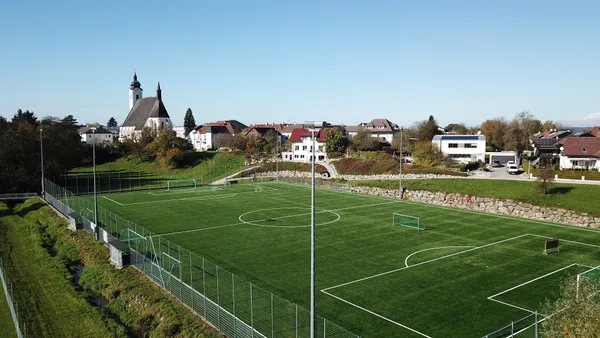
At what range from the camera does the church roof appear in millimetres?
137500

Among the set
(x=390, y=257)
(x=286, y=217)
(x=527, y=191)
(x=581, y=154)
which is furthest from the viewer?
(x=581, y=154)

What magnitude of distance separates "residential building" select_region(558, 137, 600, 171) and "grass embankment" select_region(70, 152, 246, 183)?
5806 cm

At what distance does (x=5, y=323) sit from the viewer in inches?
856

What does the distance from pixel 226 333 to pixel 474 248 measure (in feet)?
68.0

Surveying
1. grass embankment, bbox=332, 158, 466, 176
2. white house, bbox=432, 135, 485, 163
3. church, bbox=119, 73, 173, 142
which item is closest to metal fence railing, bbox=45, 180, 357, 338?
grass embankment, bbox=332, 158, 466, 176

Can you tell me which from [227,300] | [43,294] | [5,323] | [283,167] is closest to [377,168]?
[283,167]

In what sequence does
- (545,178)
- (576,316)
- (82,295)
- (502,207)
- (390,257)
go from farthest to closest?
(502,207) → (545,178) → (390,257) → (82,295) → (576,316)

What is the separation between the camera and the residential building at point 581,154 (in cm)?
6241

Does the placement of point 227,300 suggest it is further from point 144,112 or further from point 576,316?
point 144,112

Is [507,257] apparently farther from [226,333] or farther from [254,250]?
[226,333]

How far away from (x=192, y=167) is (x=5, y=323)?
252 feet

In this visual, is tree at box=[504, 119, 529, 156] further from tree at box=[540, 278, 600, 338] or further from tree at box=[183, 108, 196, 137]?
tree at box=[183, 108, 196, 137]

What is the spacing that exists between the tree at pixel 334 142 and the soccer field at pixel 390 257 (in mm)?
41655

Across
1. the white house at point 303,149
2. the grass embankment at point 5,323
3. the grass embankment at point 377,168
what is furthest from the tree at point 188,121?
the grass embankment at point 5,323
